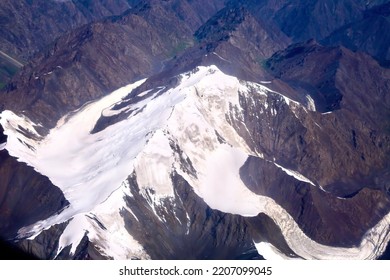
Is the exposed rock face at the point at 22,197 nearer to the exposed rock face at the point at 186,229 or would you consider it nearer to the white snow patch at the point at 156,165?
the white snow patch at the point at 156,165

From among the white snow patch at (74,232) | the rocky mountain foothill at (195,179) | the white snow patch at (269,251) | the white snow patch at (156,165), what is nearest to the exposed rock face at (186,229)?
the rocky mountain foothill at (195,179)

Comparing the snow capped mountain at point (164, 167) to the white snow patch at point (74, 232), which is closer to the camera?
the white snow patch at point (74, 232)

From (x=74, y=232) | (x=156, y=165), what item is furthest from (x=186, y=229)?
(x=74, y=232)

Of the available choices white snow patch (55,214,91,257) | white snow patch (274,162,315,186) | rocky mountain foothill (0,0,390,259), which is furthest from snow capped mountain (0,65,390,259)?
white snow patch (274,162,315,186)

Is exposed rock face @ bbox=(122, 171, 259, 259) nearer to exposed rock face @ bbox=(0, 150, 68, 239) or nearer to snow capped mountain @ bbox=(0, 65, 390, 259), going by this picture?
snow capped mountain @ bbox=(0, 65, 390, 259)

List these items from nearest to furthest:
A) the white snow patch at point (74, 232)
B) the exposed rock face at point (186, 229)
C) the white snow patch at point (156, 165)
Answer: the white snow patch at point (74, 232) < the exposed rock face at point (186, 229) < the white snow patch at point (156, 165)

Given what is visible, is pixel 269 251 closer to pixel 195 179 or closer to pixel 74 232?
pixel 195 179
